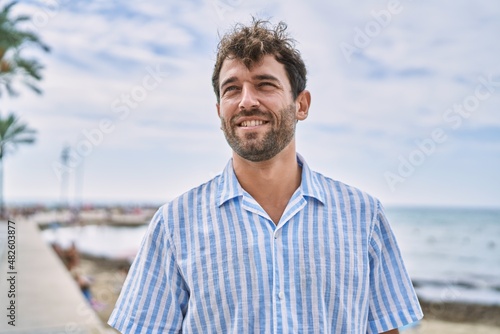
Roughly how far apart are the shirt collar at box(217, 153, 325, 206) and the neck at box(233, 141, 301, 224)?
0.13 feet

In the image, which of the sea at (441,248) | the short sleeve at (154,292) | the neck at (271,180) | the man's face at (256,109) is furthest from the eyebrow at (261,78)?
the sea at (441,248)

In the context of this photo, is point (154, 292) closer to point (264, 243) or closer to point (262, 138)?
point (264, 243)

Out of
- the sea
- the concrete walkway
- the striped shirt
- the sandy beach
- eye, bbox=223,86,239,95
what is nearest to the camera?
the striped shirt

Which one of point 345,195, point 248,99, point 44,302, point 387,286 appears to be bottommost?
point 44,302

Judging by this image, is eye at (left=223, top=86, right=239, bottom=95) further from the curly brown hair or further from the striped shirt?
the striped shirt

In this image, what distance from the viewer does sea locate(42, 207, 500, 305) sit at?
21.7 meters

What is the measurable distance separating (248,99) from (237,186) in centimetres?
31

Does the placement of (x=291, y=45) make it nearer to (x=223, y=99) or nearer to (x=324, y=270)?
(x=223, y=99)

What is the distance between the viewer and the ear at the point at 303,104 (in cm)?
194

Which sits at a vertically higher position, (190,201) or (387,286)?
(190,201)

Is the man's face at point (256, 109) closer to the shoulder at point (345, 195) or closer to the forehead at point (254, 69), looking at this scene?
the forehead at point (254, 69)

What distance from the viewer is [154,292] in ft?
5.93

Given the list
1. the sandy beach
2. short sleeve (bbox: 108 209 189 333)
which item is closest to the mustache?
short sleeve (bbox: 108 209 189 333)

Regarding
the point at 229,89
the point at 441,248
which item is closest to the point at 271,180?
the point at 229,89
